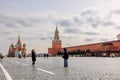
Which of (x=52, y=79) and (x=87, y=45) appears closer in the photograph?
(x=52, y=79)

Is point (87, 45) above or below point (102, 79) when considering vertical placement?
above

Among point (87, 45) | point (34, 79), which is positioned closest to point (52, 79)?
point (34, 79)

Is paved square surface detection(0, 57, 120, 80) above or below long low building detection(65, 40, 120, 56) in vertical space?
below

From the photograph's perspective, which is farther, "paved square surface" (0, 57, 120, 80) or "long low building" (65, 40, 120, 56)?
"long low building" (65, 40, 120, 56)

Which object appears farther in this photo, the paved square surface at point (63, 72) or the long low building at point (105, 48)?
the long low building at point (105, 48)

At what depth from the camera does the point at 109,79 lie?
12.8 metres

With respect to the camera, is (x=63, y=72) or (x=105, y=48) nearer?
(x=63, y=72)

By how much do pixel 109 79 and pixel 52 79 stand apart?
2.65m

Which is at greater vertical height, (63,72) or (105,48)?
(105,48)

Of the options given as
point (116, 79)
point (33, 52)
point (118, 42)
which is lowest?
point (116, 79)

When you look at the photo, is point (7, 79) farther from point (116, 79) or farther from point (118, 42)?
point (118, 42)

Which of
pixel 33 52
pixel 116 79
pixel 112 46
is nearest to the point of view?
pixel 116 79

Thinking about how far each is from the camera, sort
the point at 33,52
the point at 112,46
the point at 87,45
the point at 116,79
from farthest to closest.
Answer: the point at 87,45 → the point at 112,46 → the point at 33,52 → the point at 116,79

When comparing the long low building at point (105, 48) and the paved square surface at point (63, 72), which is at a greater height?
the long low building at point (105, 48)
